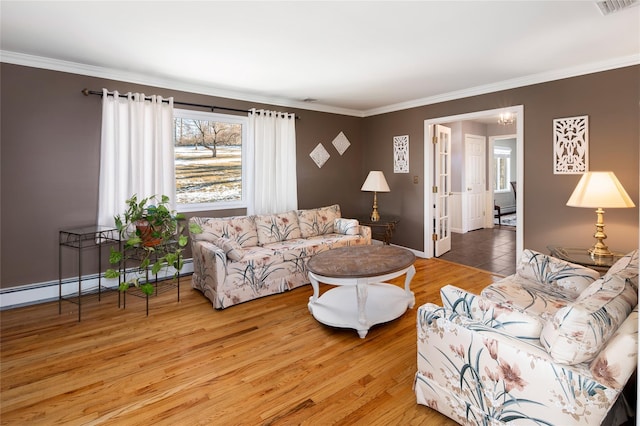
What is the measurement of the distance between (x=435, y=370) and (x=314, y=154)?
162 inches

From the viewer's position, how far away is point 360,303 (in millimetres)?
2723

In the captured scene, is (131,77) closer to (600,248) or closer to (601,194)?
(601,194)

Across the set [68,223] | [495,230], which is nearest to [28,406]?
[68,223]

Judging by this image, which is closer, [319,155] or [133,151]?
[133,151]

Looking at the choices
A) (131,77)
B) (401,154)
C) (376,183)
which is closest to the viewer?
(131,77)

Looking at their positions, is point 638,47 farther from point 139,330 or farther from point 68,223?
point 68,223

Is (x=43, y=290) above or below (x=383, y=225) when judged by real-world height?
below

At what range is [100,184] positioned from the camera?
3.61m

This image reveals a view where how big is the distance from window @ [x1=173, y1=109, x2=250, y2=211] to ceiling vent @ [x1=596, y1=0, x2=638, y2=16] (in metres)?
3.79

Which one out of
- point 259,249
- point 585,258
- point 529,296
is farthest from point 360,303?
point 585,258

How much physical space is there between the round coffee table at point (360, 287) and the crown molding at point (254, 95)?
8.32 feet

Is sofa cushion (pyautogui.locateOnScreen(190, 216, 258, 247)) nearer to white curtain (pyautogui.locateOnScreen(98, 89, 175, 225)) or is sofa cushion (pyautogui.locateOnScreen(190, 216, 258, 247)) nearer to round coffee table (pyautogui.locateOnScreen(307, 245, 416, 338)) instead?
white curtain (pyautogui.locateOnScreen(98, 89, 175, 225))

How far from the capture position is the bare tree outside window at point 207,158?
4.24 m

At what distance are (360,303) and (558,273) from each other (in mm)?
1523
